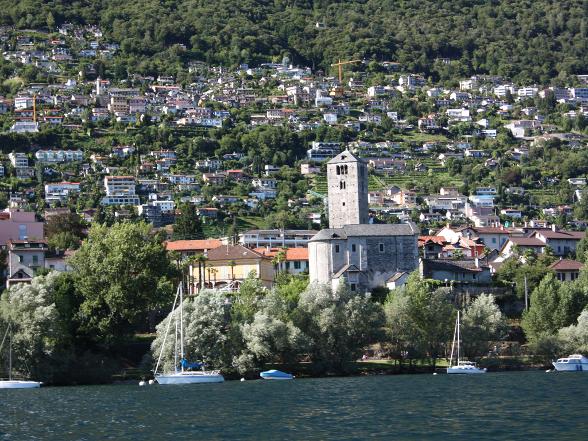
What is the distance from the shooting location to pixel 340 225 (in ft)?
395

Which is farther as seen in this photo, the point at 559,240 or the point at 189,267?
the point at 559,240

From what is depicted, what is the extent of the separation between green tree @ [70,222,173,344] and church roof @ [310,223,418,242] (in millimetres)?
19560

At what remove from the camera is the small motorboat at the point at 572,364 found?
8875cm

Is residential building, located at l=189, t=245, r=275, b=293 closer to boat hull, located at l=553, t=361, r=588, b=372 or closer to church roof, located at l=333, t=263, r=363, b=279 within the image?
church roof, located at l=333, t=263, r=363, b=279

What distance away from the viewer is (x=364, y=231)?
4363 inches

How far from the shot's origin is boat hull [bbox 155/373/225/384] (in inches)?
3194

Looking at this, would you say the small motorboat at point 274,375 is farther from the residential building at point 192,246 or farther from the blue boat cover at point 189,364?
the residential building at point 192,246

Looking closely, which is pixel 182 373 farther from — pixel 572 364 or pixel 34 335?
pixel 572 364

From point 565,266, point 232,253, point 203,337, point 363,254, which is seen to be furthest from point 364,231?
point 203,337

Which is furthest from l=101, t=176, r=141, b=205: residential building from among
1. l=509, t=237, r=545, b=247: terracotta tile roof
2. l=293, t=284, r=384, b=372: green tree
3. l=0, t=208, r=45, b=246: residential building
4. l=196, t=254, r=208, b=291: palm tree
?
l=293, t=284, r=384, b=372: green tree

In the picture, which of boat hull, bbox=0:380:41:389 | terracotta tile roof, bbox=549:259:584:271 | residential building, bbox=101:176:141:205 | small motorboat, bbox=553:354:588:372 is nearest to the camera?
boat hull, bbox=0:380:41:389

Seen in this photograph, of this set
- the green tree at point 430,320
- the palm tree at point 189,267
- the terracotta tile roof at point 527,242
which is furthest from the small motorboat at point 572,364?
the terracotta tile roof at point 527,242

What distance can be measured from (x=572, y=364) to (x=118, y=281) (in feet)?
102

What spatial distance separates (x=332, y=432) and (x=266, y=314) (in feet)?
113
